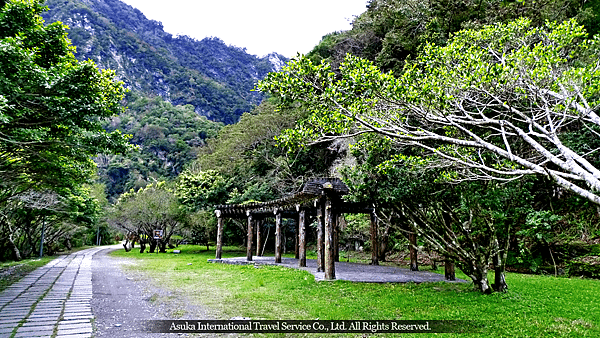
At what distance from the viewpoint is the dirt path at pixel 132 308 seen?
218 inches

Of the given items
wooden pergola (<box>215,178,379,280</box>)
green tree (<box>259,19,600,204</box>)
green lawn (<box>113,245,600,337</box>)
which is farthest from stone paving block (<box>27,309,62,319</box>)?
wooden pergola (<box>215,178,379,280</box>)

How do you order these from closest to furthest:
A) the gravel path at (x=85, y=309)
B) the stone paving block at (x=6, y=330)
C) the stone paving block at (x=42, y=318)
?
1. the stone paving block at (x=6, y=330)
2. the gravel path at (x=85, y=309)
3. the stone paving block at (x=42, y=318)

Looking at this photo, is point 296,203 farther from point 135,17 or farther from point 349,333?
point 135,17

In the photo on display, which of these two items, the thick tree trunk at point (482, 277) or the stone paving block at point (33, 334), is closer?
the stone paving block at point (33, 334)

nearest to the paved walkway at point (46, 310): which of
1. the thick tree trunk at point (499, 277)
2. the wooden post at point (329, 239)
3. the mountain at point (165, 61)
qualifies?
the wooden post at point (329, 239)

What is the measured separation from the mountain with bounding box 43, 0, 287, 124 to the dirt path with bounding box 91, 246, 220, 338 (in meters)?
73.2

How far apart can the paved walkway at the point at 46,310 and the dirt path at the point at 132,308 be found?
222mm

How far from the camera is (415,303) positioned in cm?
767

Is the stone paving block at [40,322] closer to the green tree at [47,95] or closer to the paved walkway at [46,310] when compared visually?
the paved walkway at [46,310]

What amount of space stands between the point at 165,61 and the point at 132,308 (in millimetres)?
114652

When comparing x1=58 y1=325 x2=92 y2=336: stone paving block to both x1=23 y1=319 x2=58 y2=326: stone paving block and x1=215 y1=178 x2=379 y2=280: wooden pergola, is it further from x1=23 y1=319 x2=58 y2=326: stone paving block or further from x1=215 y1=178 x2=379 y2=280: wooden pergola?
x1=215 y1=178 x2=379 y2=280: wooden pergola

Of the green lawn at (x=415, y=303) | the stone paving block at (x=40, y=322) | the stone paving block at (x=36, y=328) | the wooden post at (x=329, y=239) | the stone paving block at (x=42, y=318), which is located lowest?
the green lawn at (x=415, y=303)

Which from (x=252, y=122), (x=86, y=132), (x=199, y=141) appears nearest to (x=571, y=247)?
(x=86, y=132)

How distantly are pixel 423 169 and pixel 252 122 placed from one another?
73.1 ft
